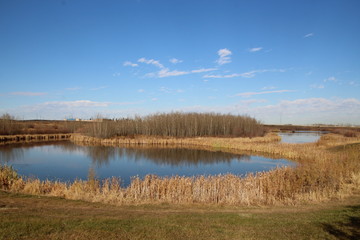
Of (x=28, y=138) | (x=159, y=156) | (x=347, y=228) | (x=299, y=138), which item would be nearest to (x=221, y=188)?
(x=347, y=228)

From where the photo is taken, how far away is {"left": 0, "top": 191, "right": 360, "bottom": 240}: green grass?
6.27 metres

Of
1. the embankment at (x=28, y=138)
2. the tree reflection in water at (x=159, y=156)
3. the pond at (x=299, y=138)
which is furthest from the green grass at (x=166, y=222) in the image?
the embankment at (x=28, y=138)

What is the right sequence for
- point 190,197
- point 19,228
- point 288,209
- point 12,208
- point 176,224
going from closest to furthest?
point 19,228 → point 176,224 → point 12,208 → point 288,209 → point 190,197

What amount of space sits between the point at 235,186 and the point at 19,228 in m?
9.09

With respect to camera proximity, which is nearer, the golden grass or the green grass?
the green grass

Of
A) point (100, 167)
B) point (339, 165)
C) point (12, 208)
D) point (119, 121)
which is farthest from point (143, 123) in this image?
point (12, 208)

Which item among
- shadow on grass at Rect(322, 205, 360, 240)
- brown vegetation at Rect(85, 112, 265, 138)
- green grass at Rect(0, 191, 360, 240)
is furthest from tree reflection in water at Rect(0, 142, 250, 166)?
shadow on grass at Rect(322, 205, 360, 240)

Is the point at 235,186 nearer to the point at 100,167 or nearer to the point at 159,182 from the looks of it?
the point at 159,182

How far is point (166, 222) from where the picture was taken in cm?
726

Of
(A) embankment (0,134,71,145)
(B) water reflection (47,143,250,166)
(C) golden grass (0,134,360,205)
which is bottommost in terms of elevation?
(B) water reflection (47,143,250,166)

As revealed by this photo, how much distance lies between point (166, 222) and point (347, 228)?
4.83 m

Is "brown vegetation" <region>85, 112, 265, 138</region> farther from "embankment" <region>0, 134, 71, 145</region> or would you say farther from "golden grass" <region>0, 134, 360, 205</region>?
"golden grass" <region>0, 134, 360, 205</region>

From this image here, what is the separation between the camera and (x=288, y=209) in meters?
9.36

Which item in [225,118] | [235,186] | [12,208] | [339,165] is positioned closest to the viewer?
[12,208]
